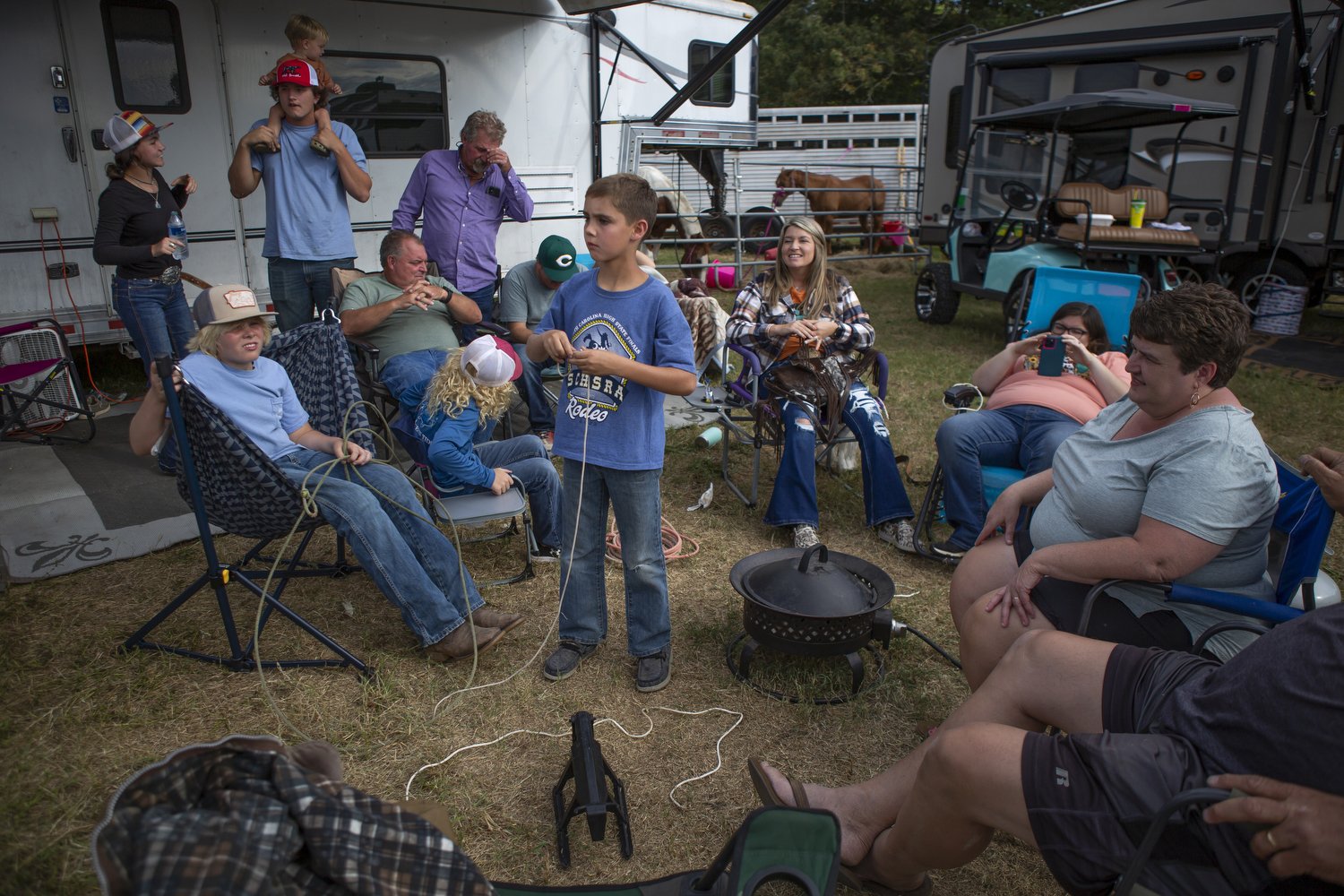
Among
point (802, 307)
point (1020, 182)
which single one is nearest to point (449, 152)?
point (802, 307)

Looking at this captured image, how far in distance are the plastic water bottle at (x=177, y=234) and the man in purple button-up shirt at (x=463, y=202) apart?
3.69 ft

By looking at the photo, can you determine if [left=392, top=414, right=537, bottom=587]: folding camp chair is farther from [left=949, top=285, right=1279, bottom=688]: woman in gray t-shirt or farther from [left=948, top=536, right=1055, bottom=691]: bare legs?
[left=949, top=285, right=1279, bottom=688]: woman in gray t-shirt

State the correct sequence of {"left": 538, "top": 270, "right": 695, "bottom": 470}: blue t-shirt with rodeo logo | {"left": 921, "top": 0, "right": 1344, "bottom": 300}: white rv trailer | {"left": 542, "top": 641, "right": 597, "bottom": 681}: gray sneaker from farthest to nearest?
1. {"left": 921, "top": 0, "right": 1344, "bottom": 300}: white rv trailer
2. {"left": 542, "top": 641, "right": 597, "bottom": 681}: gray sneaker
3. {"left": 538, "top": 270, "right": 695, "bottom": 470}: blue t-shirt with rodeo logo

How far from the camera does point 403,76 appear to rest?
641cm

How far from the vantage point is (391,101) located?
6.40 m

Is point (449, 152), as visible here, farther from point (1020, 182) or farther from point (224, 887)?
point (1020, 182)

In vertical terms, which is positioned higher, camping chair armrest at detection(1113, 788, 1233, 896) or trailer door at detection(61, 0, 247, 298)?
trailer door at detection(61, 0, 247, 298)

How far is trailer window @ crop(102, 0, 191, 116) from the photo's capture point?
5.36 m

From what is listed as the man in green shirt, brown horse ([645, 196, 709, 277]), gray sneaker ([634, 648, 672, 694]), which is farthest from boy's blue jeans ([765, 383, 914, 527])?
brown horse ([645, 196, 709, 277])

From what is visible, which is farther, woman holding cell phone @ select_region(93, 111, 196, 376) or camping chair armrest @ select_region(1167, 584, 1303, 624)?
woman holding cell phone @ select_region(93, 111, 196, 376)

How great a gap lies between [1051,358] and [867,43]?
19.6m

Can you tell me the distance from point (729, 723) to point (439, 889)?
1510 millimetres

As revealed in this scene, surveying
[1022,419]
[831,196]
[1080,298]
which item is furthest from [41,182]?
[831,196]

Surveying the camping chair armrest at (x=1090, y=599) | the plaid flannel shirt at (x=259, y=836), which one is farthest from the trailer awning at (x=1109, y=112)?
the plaid flannel shirt at (x=259, y=836)
